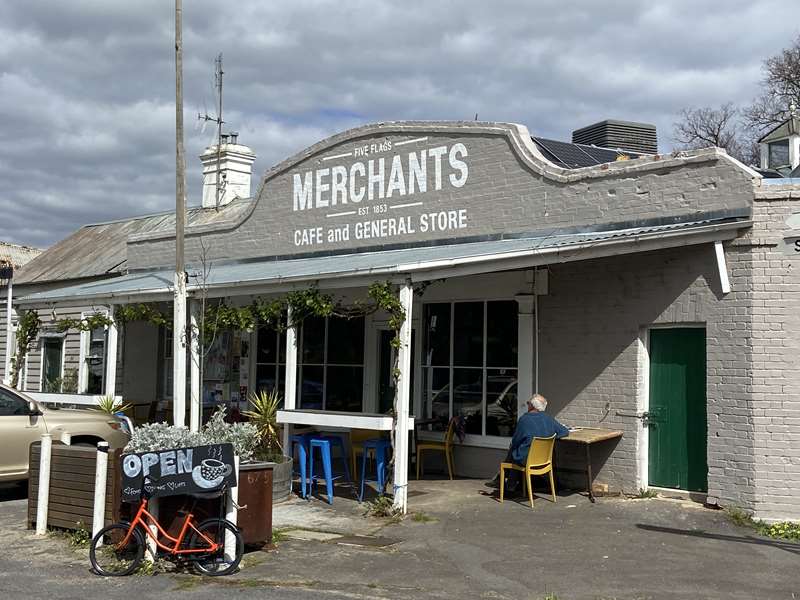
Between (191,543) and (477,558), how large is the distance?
248 cm

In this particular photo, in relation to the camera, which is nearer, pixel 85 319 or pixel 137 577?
pixel 137 577

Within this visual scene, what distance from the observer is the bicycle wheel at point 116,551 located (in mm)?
7320

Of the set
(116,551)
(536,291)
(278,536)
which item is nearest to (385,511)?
(278,536)

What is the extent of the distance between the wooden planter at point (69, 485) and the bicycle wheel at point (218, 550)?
49.5 inches

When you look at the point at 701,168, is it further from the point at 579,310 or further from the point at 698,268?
the point at 579,310

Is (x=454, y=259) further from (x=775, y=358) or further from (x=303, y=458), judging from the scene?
(x=775, y=358)

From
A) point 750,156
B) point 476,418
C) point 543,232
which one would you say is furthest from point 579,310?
point 750,156

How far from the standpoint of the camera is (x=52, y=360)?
1973cm

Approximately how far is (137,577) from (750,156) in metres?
29.9

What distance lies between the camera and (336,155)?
550 inches

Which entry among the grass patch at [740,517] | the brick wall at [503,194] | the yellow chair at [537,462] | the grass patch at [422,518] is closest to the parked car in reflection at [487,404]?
the yellow chair at [537,462]

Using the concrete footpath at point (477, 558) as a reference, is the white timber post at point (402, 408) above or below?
above

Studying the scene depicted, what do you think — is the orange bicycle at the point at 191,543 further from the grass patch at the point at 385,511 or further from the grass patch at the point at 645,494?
the grass patch at the point at 645,494

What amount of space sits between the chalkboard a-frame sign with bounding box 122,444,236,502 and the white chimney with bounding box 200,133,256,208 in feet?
45.7
